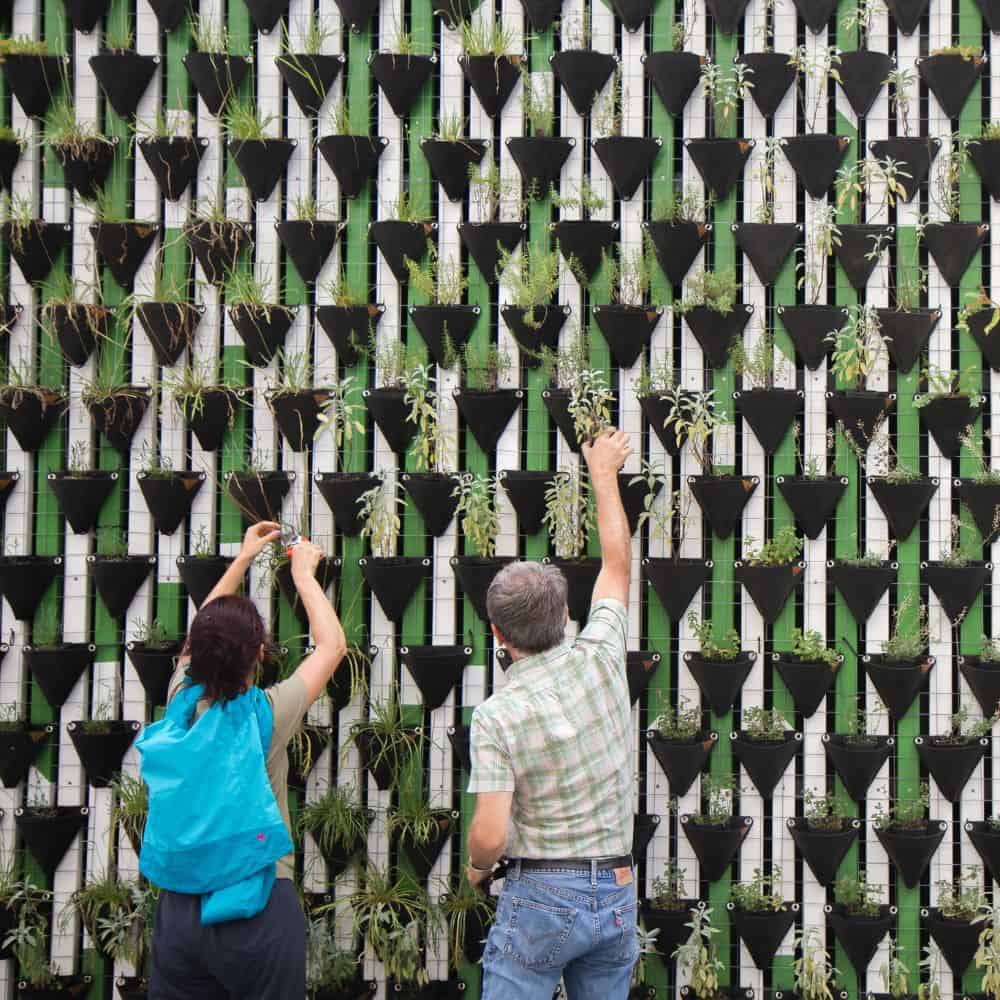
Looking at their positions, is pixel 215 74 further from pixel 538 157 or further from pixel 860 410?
pixel 860 410

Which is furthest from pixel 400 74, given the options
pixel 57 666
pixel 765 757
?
pixel 765 757

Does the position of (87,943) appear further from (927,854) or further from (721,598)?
(927,854)

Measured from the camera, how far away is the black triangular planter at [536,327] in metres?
4.28

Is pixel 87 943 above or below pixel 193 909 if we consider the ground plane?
below

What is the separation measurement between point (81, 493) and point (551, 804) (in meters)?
2.39

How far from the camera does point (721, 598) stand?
14.1 ft

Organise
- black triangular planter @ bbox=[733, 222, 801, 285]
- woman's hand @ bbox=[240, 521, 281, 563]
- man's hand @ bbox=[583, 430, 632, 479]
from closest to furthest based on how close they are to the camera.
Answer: man's hand @ bbox=[583, 430, 632, 479] < woman's hand @ bbox=[240, 521, 281, 563] < black triangular planter @ bbox=[733, 222, 801, 285]

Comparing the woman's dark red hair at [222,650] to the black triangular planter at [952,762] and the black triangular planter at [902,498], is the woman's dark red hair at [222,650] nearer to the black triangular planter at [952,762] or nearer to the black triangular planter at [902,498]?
the black triangular planter at [902,498]

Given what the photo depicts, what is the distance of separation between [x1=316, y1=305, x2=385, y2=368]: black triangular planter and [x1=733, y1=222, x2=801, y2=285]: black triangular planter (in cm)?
149

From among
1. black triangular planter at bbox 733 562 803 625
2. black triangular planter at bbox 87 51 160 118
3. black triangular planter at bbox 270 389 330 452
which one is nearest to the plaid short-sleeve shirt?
black triangular planter at bbox 733 562 803 625

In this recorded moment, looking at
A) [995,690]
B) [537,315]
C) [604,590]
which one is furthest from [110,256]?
[995,690]

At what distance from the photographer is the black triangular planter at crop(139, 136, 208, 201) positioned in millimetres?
4352

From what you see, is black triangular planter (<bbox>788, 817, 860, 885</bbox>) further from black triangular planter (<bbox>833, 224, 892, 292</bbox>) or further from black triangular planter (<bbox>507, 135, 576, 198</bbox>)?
black triangular planter (<bbox>507, 135, 576, 198</bbox>)

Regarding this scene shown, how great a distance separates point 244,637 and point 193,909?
2.49 feet
